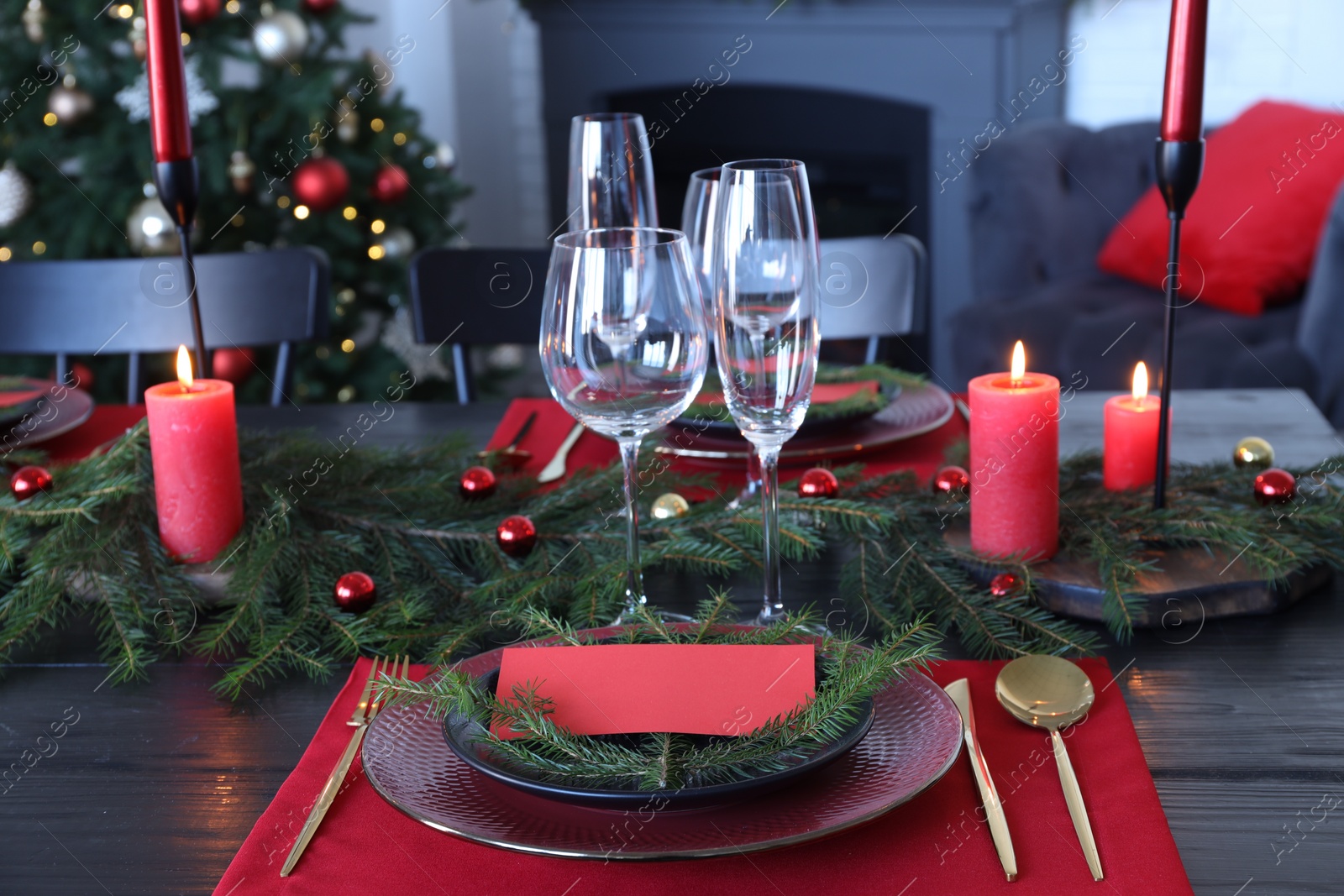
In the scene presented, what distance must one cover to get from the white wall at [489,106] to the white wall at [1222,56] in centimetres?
→ 154

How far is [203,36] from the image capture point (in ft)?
7.55

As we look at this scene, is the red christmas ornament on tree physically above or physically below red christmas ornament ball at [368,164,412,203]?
below

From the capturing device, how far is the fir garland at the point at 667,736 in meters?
0.49

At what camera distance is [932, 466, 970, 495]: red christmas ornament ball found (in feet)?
2.77

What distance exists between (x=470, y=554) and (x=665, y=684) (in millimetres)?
304

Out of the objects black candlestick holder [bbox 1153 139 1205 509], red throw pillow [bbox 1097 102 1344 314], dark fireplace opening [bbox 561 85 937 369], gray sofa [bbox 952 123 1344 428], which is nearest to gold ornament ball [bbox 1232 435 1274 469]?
black candlestick holder [bbox 1153 139 1205 509]

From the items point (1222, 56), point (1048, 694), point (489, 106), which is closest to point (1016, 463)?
point (1048, 694)

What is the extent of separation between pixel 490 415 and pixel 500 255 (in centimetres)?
38

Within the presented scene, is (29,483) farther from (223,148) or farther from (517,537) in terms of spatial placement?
(223,148)

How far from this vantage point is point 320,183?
2.38 meters

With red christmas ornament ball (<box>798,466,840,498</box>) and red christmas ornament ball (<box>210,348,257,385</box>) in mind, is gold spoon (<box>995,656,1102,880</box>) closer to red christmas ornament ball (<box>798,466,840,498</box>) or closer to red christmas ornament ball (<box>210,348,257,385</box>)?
red christmas ornament ball (<box>798,466,840,498</box>)

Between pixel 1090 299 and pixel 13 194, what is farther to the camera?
pixel 1090 299

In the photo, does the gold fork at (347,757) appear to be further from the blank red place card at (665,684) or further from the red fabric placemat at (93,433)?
the red fabric placemat at (93,433)

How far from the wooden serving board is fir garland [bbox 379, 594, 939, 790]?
18 centimetres
